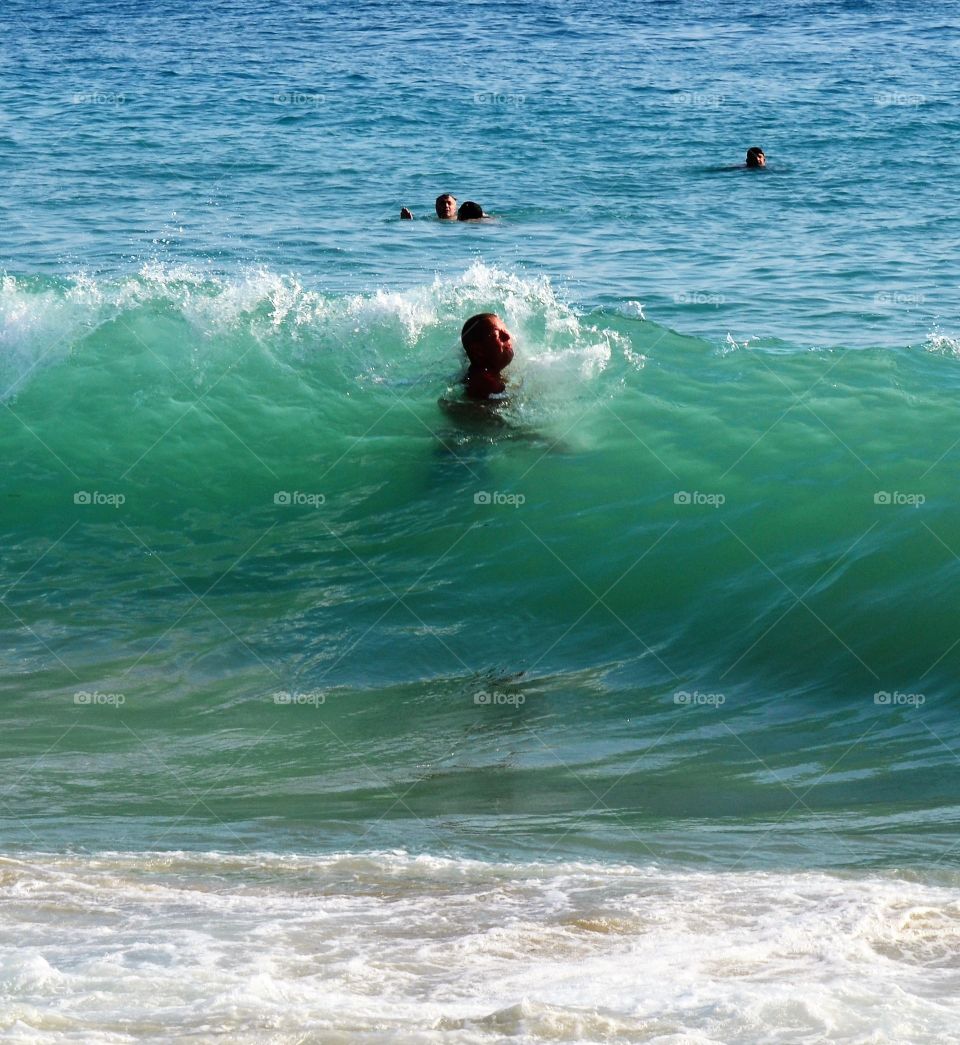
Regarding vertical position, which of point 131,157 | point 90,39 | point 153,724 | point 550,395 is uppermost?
point 90,39

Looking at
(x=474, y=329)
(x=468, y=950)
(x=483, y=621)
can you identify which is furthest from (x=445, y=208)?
(x=468, y=950)

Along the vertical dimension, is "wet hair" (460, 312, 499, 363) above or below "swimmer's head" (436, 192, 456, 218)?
below

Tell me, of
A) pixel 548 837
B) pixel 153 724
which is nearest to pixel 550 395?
pixel 153 724

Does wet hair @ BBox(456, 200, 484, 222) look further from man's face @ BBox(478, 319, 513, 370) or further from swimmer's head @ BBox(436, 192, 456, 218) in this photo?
man's face @ BBox(478, 319, 513, 370)

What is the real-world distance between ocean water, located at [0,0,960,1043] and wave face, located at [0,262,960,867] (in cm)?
3

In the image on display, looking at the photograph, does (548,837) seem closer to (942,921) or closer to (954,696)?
(942,921)

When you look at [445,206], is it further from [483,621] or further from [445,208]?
[483,621]

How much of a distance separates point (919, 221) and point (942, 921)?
1334cm

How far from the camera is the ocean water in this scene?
12.8ft

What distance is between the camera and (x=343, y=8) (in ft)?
101

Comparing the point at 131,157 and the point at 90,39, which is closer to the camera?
the point at 131,157

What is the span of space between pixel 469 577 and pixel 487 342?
2.01m

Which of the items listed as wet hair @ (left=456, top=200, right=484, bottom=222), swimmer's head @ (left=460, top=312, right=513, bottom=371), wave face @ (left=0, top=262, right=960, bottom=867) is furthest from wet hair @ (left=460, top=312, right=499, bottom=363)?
wet hair @ (left=456, top=200, right=484, bottom=222)

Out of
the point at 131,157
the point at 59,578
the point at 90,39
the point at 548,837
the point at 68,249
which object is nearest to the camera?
the point at 548,837
